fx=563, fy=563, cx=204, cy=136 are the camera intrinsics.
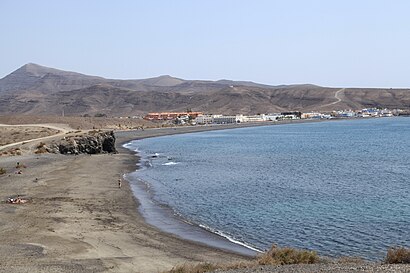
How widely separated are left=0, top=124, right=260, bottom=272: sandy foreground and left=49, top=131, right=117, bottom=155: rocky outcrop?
25.7 m

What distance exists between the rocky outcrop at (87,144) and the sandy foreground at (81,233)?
25.7m

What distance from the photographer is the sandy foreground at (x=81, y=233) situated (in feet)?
63.9

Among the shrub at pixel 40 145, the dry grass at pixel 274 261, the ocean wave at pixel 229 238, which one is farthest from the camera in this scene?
the shrub at pixel 40 145

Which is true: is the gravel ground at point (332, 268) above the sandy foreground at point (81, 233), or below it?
above

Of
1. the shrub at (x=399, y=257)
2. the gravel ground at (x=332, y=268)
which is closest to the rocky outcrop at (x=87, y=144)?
the gravel ground at (x=332, y=268)

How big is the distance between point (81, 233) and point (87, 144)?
162 ft

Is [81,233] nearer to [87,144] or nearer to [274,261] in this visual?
[274,261]

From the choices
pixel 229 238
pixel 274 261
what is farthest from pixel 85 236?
pixel 274 261

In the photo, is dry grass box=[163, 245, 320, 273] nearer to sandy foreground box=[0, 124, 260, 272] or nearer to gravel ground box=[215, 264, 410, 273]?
gravel ground box=[215, 264, 410, 273]

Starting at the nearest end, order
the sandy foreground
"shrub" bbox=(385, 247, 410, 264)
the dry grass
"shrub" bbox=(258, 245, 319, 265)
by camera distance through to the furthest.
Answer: the dry grass → "shrub" bbox=(385, 247, 410, 264) → "shrub" bbox=(258, 245, 319, 265) → the sandy foreground

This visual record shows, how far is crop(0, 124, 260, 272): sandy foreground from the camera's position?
19.5 metres

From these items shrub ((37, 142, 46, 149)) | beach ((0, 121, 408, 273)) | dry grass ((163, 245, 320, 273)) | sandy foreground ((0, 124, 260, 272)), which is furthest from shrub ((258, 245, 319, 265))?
shrub ((37, 142, 46, 149))

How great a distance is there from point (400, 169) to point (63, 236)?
3991 centimetres

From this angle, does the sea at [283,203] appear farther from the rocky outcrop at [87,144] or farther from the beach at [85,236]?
the rocky outcrop at [87,144]
